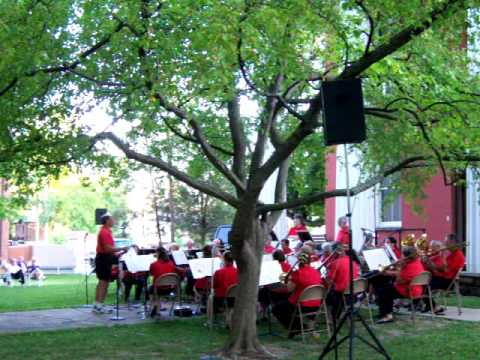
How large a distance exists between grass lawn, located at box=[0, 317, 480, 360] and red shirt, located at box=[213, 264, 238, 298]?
0.67 meters

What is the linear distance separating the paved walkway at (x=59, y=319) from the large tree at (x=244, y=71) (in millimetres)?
3700

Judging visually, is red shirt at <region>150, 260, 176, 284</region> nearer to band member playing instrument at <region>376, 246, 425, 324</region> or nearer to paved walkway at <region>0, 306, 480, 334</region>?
paved walkway at <region>0, 306, 480, 334</region>

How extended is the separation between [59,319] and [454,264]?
7419mm

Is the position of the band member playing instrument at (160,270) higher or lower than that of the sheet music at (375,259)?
lower

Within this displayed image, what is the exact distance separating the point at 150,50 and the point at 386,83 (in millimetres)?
3912

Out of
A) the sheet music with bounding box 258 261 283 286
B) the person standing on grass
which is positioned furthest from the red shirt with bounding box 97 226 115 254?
the sheet music with bounding box 258 261 283 286

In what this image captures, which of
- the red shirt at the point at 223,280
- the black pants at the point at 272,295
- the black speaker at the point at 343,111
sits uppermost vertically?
the black speaker at the point at 343,111

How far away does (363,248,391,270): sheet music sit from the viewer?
42.4 feet

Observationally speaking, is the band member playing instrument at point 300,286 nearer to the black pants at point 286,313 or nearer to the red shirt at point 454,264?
the black pants at point 286,313

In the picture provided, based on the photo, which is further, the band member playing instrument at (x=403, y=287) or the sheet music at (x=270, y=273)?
the band member playing instrument at (x=403, y=287)

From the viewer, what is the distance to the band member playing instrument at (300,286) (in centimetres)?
1088

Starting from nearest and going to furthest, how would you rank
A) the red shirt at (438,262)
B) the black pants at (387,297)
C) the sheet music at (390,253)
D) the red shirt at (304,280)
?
the red shirt at (304,280) → the black pants at (387,297) → the red shirt at (438,262) → the sheet music at (390,253)

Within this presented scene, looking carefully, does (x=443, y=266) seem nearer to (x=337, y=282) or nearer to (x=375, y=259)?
(x=375, y=259)

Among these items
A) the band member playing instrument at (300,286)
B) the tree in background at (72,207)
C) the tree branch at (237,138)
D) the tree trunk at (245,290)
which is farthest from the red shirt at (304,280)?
the tree in background at (72,207)
